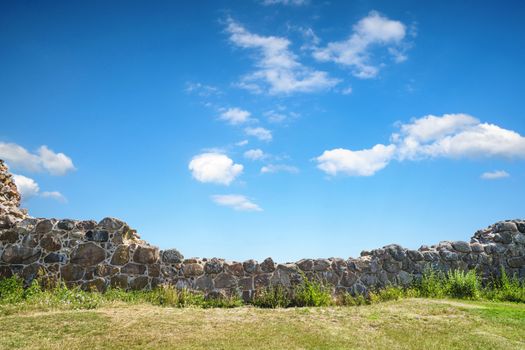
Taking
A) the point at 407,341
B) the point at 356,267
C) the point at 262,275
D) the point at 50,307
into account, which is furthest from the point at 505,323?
the point at 50,307

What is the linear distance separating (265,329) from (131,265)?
6.57m

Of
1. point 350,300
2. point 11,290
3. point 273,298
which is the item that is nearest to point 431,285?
point 350,300

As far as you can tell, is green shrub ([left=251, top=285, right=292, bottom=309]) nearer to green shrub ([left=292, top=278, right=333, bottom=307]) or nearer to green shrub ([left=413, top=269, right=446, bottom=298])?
green shrub ([left=292, top=278, right=333, bottom=307])

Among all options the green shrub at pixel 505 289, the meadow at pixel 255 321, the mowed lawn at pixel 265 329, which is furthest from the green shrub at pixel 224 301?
the green shrub at pixel 505 289

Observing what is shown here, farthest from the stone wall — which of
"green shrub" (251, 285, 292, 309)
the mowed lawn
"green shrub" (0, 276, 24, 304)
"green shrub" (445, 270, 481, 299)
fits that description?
the mowed lawn

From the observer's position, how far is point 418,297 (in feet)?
47.0

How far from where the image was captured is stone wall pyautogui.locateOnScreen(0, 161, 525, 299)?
1442 centimetres

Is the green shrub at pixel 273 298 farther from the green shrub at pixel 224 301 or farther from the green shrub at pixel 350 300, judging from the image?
the green shrub at pixel 350 300

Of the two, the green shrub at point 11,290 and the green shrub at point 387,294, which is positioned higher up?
the green shrub at point 11,290

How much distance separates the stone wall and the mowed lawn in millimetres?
2699

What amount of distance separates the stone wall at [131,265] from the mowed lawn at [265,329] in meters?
2.70

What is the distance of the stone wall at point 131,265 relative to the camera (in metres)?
14.4

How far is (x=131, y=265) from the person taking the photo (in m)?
14.6

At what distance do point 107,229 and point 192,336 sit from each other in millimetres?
7139
